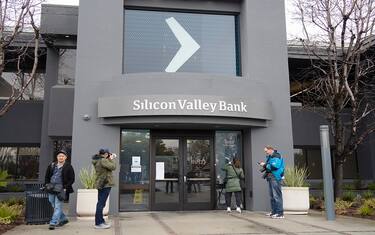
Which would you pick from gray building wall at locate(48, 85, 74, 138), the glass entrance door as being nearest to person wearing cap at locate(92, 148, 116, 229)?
the glass entrance door

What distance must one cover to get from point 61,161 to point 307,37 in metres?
10.8

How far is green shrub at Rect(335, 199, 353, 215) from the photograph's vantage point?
12.1 meters

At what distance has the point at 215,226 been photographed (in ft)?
30.9

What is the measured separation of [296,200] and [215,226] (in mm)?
3418

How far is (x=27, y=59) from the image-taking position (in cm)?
1827

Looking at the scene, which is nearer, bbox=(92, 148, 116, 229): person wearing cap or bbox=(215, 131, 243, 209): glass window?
bbox=(92, 148, 116, 229): person wearing cap

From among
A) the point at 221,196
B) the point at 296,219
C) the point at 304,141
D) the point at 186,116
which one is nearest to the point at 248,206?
the point at 221,196

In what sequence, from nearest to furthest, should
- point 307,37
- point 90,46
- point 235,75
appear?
point 90,46 → point 235,75 → point 307,37

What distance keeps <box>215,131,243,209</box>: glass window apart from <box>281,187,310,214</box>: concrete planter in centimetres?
245

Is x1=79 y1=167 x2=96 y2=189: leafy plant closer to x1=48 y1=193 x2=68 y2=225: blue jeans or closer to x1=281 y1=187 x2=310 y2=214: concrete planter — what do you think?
x1=48 y1=193 x2=68 y2=225: blue jeans

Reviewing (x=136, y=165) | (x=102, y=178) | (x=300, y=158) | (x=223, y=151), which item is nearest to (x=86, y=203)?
(x=102, y=178)

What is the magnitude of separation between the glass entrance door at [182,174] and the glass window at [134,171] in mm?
269

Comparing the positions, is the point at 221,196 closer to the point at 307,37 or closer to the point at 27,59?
the point at 307,37

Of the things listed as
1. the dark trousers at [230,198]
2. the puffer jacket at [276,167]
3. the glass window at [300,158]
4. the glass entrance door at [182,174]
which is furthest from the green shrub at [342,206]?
the glass window at [300,158]
